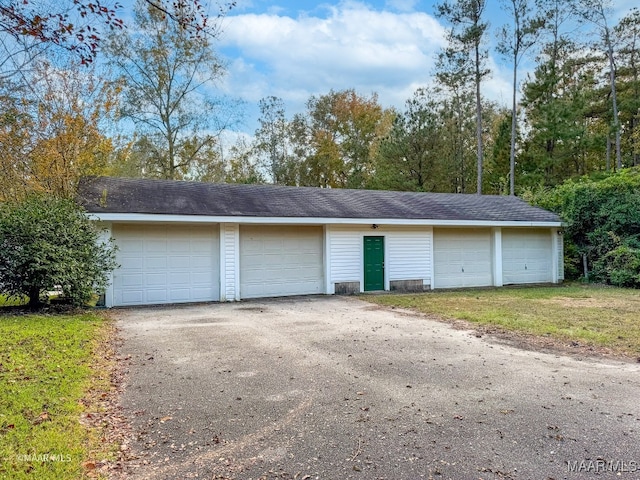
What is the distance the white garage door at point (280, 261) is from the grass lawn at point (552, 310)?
6.75 ft

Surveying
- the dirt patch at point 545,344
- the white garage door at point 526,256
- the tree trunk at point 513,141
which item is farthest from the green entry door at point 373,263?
the tree trunk at point 513,141

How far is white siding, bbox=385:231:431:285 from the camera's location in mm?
13500

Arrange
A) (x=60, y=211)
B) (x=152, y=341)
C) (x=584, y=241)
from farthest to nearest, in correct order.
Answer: (x=584, y=241)
(x=60, y=211)
(x=152, y=341)

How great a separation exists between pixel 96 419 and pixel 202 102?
21139 millimetres

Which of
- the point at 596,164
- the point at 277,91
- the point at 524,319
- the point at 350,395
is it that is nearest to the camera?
the point at 350,395

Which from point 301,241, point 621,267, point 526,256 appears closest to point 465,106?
point 526,256

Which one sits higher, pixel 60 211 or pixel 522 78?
pixel 522 78

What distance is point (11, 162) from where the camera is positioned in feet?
Answer: 35.8

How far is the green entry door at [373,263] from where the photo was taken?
13.2m

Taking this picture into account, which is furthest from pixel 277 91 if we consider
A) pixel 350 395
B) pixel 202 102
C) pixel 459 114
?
pixel 350 395

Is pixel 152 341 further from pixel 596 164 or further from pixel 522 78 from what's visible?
pixel 596 164

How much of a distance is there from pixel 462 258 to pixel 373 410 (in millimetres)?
11722

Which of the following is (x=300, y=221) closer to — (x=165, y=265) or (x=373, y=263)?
(x=373, y=263)

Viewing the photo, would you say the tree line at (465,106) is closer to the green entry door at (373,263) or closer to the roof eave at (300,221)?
the roof eave at (300,221)
